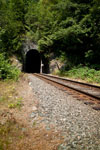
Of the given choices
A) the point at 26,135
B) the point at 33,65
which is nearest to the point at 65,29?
the point at 26,135

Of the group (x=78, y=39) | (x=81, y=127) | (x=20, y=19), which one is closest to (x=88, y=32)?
(x=78, y=39)

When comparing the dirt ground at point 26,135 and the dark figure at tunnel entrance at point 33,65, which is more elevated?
the dark figure at tunnel entrance at point 33,65

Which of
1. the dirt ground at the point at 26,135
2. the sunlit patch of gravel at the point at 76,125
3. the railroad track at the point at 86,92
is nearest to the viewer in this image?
the dirt ground at the point at 26,135

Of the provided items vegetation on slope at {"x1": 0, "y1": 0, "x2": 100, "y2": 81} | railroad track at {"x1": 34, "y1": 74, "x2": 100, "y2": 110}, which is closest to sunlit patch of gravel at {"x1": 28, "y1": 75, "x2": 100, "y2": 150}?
railroad track at {"x1": 34, "y1": 74, "x2": 100, "y2": 110}

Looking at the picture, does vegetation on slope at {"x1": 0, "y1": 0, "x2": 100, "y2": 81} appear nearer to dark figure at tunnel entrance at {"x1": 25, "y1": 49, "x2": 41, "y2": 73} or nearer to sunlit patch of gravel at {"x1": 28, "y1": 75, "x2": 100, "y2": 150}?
sunlit patch of gravel at {"x1": 28, "y1": 75, "x2": 100, "y2": 150}

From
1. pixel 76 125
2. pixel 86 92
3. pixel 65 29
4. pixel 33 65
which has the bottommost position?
pixel 76 125

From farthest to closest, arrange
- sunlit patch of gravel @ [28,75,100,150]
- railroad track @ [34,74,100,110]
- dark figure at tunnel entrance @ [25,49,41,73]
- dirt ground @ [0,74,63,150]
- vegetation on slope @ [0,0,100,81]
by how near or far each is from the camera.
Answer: dark figure at tunnel entrance @ [25,49,41,73] → vegetation on slope @ [0,0,100,81] → railroad track @ [34,74,100,110] → sunlit patch of gravel @ [28,75,100,150] → dirt ground @ [0,74,63,150]

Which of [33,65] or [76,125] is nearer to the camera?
[76,125]

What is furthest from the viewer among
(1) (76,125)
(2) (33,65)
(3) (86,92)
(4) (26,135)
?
(2) (33,65)

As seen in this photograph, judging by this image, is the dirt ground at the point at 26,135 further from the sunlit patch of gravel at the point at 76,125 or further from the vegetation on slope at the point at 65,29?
the vegetation on slope at the point at 65,29

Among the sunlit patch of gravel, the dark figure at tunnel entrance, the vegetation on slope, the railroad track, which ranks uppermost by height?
the vegetation on slope

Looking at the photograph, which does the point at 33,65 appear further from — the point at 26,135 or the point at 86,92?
the point at 26,135

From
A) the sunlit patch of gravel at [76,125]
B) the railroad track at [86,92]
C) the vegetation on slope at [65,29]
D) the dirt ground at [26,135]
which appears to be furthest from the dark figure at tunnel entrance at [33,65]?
the dirt ground at [26,135]

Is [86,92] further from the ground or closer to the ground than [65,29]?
closer to the ground
